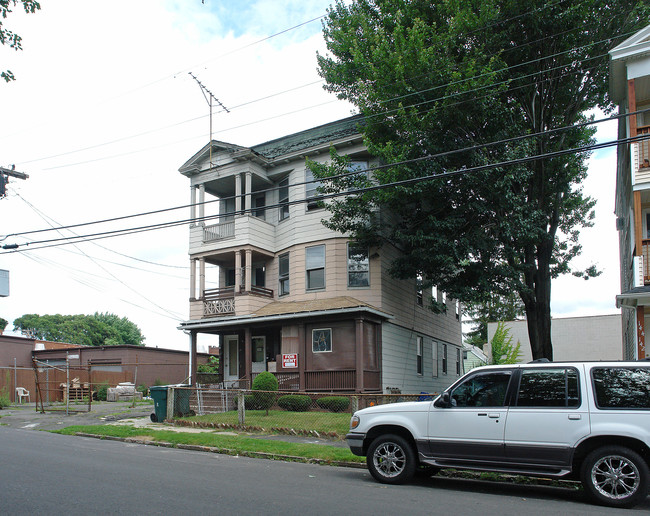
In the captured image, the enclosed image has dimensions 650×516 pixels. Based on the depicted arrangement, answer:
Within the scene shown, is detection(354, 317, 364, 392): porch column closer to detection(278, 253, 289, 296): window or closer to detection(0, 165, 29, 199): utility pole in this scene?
detection(278, 253, 289, 296): window

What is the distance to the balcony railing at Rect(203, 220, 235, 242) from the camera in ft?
83.8

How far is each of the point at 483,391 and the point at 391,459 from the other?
1.77 meters

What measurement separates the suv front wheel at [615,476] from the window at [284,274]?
713 inches

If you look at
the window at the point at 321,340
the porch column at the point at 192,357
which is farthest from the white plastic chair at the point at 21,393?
the window at the point at 321,340

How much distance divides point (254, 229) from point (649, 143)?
48.4 ft

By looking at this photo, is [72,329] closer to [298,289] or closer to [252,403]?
[298,289]

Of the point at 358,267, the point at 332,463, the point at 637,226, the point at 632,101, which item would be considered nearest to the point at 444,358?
the point at 358,267

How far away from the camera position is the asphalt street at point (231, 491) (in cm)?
687


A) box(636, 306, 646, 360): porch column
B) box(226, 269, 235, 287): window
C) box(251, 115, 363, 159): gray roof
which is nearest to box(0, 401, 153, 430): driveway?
box(226, 269, 235, 287): window

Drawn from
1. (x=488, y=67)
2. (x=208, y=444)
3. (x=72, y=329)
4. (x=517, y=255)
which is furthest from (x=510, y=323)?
(x=72, y=329)

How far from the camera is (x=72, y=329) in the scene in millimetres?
81312

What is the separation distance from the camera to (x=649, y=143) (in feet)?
56.1

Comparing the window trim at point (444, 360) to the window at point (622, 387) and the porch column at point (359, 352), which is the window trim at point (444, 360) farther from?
the window at point (622, 387)

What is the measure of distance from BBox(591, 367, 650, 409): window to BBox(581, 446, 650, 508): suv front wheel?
58 cm
